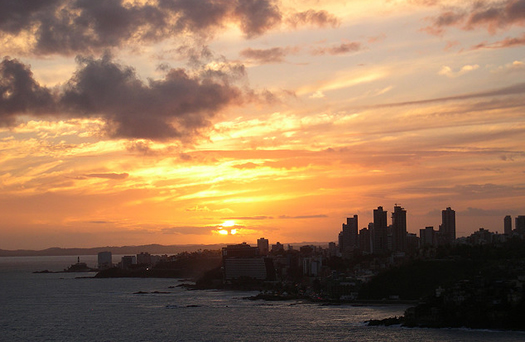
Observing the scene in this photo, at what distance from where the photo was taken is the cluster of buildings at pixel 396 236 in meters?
173

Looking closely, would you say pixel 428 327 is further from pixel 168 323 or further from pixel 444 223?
pixel 444 223

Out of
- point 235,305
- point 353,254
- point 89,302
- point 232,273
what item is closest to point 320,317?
point 235,305

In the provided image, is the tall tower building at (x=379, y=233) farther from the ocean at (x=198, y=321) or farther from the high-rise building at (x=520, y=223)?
the ocean at (x=198, y=321)

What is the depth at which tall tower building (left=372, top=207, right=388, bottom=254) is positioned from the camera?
570ft

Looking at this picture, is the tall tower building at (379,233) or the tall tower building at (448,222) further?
the tall tower building at (448,222)

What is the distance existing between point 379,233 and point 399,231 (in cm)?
622

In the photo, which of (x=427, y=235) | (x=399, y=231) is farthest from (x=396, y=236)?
(x=427, y=235)

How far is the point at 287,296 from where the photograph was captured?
102 metres

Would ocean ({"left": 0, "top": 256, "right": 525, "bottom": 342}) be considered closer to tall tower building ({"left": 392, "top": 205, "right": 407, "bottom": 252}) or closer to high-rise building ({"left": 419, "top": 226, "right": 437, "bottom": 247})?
tall tower building ({"left": 392, "top": 205, "right": 407, "bottom": 252})

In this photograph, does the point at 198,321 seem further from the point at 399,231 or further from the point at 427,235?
the point at 427,235

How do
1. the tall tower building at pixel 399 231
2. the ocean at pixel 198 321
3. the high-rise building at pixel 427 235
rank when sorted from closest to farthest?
the ocean at pixel 198 321 → the tall tower building at pixel 399 231 → the high-rise building at pixel 427 235

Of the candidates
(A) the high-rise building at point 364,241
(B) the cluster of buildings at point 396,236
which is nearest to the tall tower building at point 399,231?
(B) the cluster of buildings at point 396,236

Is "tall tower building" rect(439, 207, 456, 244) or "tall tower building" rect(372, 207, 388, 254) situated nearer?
"tall tower building" rect(372, 207, 388, 254)

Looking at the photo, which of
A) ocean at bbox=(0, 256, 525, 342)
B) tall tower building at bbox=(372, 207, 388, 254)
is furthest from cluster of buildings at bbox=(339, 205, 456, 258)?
ocean at bbox=(0, 256, 525, 342)
